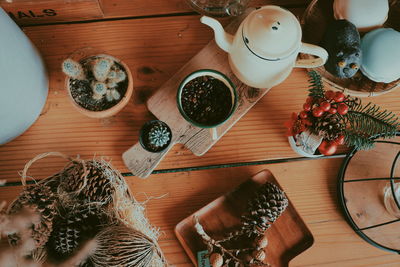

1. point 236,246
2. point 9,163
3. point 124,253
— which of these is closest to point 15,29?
point 9,163

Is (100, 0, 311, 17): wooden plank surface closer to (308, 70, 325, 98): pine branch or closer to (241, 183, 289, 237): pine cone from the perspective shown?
(308, 70, 325, 98): pine branch

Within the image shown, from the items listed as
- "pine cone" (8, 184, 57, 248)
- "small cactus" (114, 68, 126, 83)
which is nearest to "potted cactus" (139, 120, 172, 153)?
"small cactus" (114, 68, 126, 83)

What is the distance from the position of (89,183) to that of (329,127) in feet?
1.43

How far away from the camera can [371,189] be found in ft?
2.40

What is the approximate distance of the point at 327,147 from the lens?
2.12 ft

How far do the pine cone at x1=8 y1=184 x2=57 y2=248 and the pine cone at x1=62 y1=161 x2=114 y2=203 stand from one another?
0.14 ft

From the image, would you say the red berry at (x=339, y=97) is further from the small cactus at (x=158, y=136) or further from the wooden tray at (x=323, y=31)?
the small cactus at (x=158, y=136)

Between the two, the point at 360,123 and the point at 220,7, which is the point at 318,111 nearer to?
the point at 360,123

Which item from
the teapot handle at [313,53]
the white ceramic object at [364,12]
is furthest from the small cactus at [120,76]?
the white ceramic object at [364,12]

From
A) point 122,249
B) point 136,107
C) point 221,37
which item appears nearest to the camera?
point 122,249

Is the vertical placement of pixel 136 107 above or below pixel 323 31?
below

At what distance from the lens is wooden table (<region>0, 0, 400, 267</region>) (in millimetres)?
717

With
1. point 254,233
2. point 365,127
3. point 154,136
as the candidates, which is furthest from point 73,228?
point 365,127

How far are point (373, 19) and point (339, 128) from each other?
0.71ft
